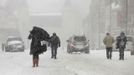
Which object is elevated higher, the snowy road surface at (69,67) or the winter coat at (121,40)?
the winter coat at (121,40)

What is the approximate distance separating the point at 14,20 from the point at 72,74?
17564 cm

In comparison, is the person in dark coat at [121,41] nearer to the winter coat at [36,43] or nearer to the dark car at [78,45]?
the winter coat at [36,43]

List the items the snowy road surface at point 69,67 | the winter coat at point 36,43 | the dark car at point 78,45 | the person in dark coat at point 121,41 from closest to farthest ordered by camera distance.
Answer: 1. the snowy road surface at point 69,67
2. the winter coat at point 36,43
3. the person in dark coat at point 121,41
4. the dark car at point 78,45

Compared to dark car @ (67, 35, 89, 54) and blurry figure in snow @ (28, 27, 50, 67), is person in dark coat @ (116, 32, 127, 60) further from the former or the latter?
dark car @ (67, 35, 89, 54)

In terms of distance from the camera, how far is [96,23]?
131750 mm

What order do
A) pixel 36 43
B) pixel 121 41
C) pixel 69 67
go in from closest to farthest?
pixel 69 67, pixel 36 43, pixel 121 41

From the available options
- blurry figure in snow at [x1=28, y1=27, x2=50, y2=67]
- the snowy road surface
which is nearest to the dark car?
the snowy road surface

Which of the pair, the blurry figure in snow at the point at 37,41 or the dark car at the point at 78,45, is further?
the dark car at the point at 78,45

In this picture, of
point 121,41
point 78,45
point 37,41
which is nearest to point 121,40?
point 121,41

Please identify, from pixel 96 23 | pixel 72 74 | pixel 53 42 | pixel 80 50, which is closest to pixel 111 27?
pixel 96 23

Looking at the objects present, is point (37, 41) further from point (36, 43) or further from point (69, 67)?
point (69, 67)

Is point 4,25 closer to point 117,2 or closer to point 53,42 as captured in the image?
point 117,2

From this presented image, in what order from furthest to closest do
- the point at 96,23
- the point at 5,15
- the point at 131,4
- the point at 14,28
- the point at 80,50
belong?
the point at 5,15 < the point at 14,28 < the point at 96,23 < the point at 131,4 < the point at 80,50

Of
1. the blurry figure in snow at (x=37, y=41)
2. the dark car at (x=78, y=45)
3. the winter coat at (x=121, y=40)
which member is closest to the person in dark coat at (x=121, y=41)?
the winter coat at (x=121, y=40)
